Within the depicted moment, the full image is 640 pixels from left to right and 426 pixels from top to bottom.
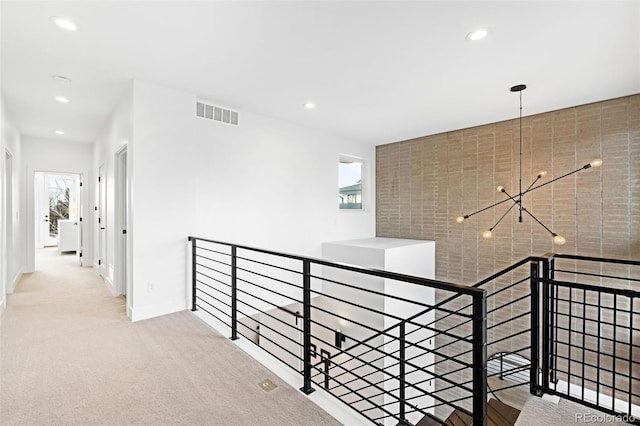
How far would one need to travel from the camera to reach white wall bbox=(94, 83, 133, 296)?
12.0 feet

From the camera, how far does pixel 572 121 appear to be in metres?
4.40

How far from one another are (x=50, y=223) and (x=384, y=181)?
1000 centimetres

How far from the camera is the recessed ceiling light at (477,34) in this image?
251cm

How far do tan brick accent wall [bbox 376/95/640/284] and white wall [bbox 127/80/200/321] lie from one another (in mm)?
4107

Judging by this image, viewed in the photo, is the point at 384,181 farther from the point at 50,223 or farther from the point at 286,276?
the point at 50,223

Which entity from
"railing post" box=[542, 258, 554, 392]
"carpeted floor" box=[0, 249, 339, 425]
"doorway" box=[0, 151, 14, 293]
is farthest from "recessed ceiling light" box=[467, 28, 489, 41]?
"doorway" box=[0, 151, 14, 293]

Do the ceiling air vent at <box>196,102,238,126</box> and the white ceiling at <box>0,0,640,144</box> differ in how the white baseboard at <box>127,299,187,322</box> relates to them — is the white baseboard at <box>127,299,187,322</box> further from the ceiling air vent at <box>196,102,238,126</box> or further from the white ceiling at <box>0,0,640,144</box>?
the white ceiling at <box>0,0,640,144</box>

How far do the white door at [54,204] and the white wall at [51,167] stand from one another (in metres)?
3.44

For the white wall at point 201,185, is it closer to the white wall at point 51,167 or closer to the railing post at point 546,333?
the white wall at point 51,167

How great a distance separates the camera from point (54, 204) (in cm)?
951

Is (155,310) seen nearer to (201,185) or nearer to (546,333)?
(201,185)

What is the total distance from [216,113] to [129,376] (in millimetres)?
3171

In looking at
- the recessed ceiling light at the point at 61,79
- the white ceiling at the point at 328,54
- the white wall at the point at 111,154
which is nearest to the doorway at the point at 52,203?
the white wall at the point at 111,154

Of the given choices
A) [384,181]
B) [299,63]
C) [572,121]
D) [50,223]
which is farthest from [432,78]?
[50,223]
